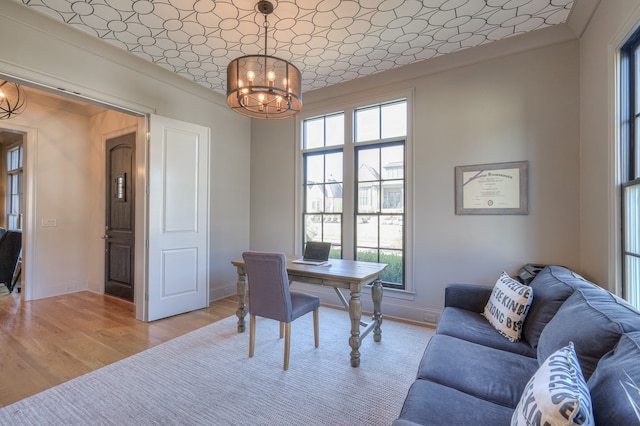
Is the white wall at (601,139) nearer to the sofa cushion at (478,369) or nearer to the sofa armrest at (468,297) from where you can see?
the sofa armrest at (468,297)

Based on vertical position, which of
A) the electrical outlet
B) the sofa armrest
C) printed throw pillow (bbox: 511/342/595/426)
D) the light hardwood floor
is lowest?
the light hardwood floor

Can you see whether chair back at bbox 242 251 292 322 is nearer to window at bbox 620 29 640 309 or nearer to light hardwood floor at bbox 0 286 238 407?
light hardwood floor at bbox 0 286 238 407

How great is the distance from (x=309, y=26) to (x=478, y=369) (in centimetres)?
293

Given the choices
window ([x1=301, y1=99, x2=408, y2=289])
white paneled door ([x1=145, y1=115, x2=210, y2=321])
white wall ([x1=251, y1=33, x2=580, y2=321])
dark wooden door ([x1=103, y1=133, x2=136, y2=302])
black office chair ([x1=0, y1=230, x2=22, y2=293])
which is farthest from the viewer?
black office chair ([x1=0, y1=230, x2=22, y2=293])

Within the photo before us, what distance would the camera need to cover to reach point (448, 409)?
3.97 ft

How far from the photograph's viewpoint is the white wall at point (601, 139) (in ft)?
6.37

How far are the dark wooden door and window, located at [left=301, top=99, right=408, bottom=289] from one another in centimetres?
244

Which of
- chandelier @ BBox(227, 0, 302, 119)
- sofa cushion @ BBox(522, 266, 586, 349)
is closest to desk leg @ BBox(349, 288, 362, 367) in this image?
sofa cushion @ BBox(522, 266, 586, 349)

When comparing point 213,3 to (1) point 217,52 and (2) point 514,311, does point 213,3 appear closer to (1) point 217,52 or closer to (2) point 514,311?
(1) point 217,52

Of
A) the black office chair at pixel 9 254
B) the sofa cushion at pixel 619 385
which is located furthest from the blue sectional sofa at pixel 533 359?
the black office chair at pixel 9 254

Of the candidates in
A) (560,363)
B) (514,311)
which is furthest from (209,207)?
(560,363)

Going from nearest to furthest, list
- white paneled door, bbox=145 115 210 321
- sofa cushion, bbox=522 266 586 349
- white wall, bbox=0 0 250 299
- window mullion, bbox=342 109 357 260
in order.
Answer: sofa cushion, bbox=522 266 586 349, white wall, bbox=0 0 250 299, white paneled door, bbox=145 115 210 321, window mullion, bbox=342 109 357 260

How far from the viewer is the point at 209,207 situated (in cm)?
398

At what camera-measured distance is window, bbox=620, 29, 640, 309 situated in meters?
1.80
